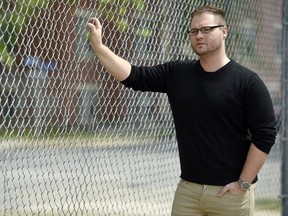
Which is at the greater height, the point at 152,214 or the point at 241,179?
the point at 241,179

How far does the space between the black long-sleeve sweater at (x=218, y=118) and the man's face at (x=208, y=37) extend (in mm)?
125

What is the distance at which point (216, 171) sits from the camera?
4078 mm

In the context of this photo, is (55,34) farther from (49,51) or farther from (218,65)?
(218,65)

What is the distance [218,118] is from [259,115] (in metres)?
0.23

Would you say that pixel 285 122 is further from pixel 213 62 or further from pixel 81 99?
pixel 213 62

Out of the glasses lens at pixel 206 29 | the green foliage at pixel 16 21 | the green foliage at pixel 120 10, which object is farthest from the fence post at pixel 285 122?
the green foliage at pixel 16 21

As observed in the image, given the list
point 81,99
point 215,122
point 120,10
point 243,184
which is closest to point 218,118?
point 215,122

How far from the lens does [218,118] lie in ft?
13.2

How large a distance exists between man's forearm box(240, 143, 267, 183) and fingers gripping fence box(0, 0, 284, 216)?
1.08 meters

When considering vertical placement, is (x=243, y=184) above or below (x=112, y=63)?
below

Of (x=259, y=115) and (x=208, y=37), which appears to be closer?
(x=259, y=115)

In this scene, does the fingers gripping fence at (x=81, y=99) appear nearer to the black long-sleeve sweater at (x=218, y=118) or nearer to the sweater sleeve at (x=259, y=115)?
the black long-sleeve sweater at (x=218, y=118)

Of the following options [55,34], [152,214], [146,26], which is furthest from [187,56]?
[55,34]

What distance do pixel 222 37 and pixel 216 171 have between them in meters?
0.74
